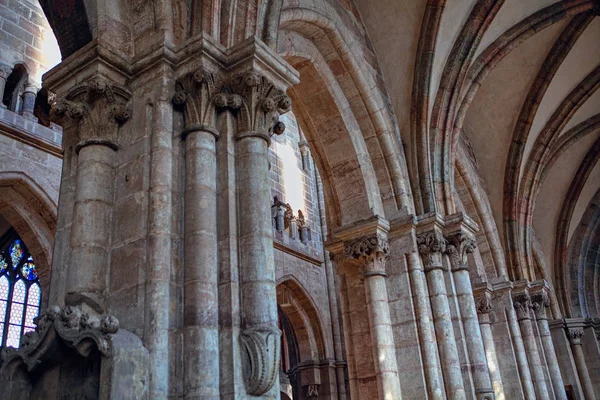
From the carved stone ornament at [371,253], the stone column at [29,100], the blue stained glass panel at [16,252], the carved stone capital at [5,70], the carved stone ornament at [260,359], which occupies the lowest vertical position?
the carved stone ornament at [260,359]

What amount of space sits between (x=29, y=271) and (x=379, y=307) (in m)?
7.65

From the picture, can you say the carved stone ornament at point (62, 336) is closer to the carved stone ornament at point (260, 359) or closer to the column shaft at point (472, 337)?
the carved stone ornament at point (260, 359)

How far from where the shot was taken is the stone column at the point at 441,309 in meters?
7.61

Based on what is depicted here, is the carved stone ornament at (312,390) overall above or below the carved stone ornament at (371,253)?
below

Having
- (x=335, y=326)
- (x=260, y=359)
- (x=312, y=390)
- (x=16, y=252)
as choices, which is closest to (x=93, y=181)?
(x=260, y=359)

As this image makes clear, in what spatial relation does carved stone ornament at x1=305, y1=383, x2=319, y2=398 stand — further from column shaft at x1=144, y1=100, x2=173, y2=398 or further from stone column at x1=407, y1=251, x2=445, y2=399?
column shaft at x1=144, y1=100, x2=173, y2=398

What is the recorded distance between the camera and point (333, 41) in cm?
831

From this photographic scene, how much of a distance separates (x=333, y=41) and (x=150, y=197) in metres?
4.73

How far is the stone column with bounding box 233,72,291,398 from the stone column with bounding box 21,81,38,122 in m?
6.92

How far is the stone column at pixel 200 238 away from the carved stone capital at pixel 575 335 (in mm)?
15078

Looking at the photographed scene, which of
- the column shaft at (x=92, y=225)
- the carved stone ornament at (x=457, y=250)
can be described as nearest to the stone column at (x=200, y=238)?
the column shaft at (x=92, y=225)

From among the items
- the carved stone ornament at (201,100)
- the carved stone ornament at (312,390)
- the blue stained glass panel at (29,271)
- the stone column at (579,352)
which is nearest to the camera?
the carved stone ornament at (201,100)

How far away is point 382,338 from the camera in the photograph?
7.48 m

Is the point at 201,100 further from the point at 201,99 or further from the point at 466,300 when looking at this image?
the point at 466,300
